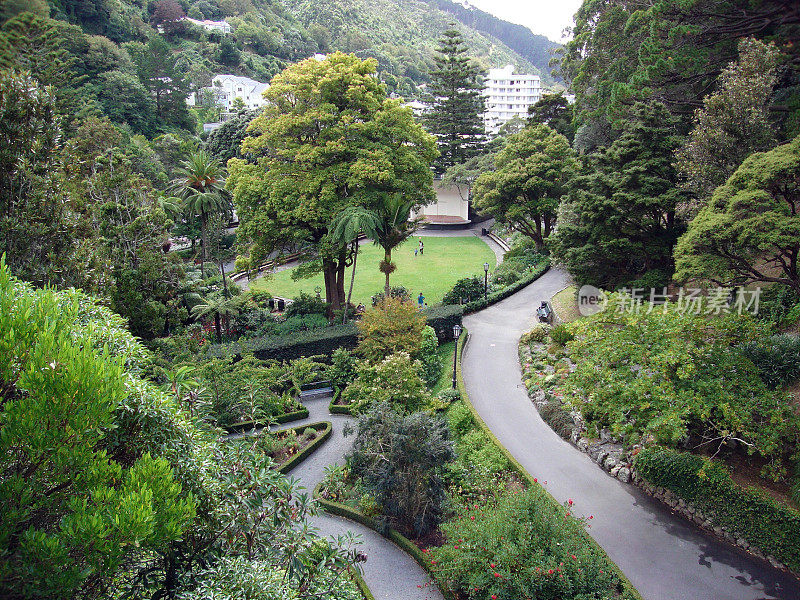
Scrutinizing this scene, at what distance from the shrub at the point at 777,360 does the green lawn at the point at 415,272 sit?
14.7 meters

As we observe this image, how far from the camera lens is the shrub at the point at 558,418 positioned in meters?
14.0

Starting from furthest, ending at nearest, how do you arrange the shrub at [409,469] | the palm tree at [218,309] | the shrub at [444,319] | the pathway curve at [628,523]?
the shrub at [444,319]
the palm tree at [218,309]
the shrub at [409,469]
the pathway curve at [628,523]

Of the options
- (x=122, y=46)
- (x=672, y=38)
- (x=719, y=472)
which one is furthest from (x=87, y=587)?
(x=122, y=46)

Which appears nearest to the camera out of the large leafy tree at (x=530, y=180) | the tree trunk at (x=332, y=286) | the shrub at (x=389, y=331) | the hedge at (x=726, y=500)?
the hedge at (x=726, y=500)

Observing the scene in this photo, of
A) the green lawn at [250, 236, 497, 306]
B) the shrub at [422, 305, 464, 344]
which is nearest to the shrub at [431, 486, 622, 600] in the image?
the shrub at [422, 305, 464, 344]

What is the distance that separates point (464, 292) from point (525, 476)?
43.5 feet

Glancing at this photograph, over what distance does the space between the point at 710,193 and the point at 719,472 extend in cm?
842

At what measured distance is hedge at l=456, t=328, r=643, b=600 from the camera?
8.78 m

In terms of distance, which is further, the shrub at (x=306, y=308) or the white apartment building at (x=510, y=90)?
the white apartment building at (x=510, y=90)

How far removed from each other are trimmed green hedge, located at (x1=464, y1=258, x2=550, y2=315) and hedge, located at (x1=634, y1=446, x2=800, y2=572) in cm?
1183

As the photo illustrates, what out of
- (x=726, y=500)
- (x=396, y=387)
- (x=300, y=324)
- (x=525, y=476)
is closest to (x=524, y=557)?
(x=525, y=476)

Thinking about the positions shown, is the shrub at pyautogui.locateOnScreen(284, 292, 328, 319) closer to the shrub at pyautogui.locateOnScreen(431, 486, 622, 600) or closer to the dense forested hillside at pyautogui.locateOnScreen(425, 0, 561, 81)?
the shrub at pyautogui.locateOnScreen(431, 486, 622, 600)

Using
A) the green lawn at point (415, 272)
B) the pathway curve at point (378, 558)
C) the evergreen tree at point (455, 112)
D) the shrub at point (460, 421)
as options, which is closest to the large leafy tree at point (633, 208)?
the shrub at point (460, 421)

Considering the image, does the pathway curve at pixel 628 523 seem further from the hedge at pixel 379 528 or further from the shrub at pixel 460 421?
the hedge at pixel 379 528
